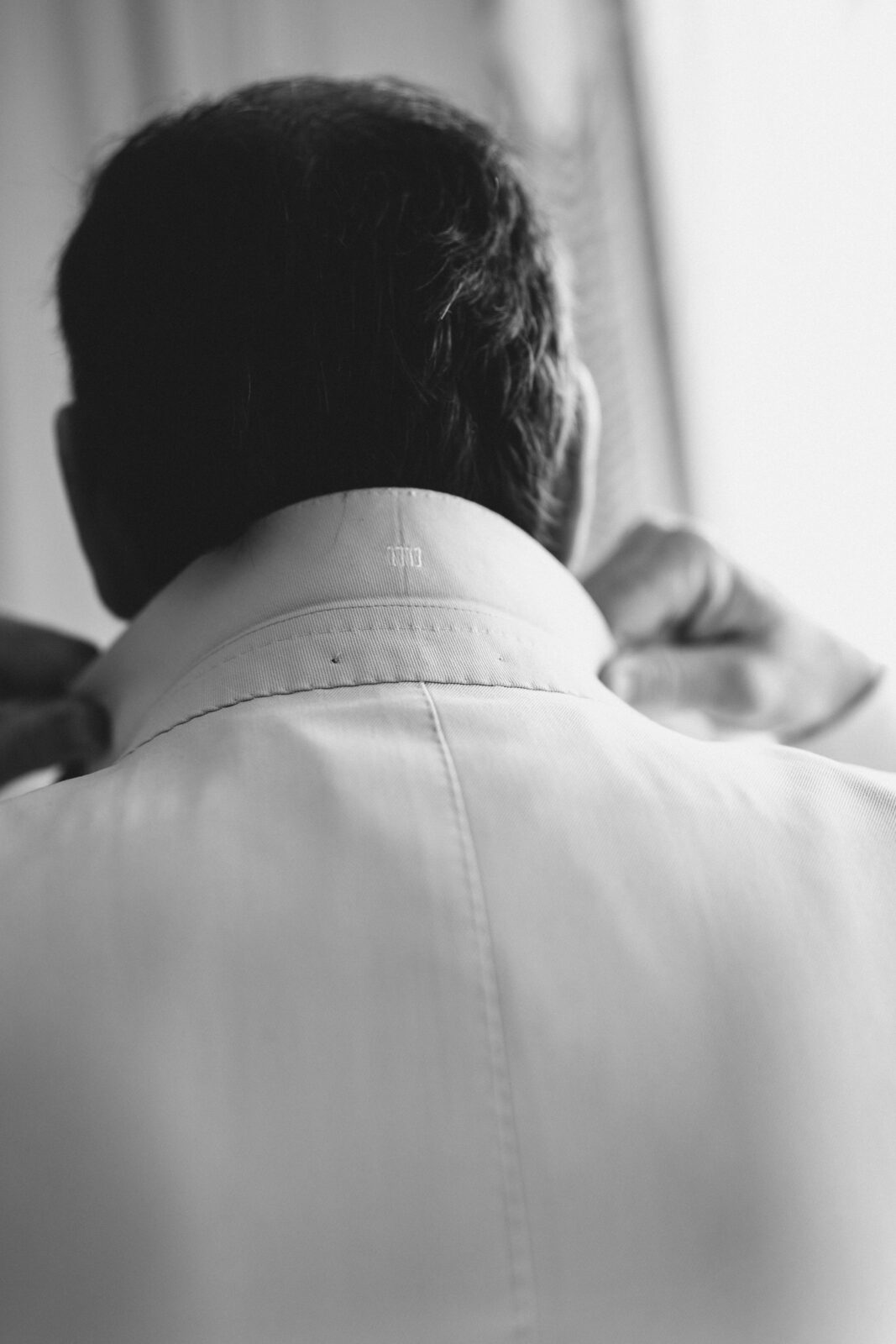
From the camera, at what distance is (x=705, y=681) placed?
38.4 inches

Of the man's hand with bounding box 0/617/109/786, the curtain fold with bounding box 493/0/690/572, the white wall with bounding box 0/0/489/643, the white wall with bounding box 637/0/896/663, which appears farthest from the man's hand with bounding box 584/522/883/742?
the white wall with bounding box 0/0/489/643

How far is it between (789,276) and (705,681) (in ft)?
4.18

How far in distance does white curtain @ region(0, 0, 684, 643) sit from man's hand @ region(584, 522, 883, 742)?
1.25 metres

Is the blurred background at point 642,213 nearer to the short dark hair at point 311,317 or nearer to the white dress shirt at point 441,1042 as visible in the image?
the short dark hair at point 311,317

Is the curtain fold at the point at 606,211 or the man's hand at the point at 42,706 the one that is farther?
the curtain fold at the point at 606,211

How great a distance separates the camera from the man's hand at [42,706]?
0.76 meters

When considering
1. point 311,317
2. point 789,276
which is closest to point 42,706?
point 311,317

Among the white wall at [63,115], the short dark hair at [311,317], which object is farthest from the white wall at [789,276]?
the short dark hair at [311,317]

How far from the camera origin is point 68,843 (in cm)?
47

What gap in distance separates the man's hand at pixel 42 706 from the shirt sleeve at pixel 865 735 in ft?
1.97

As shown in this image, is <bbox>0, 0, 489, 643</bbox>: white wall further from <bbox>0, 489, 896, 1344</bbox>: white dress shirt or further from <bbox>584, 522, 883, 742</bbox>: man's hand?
<bbox>0, 489, 896, 1344</bbox>: white dress shirt

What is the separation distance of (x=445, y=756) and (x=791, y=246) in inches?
69.2

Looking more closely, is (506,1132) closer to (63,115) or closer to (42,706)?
(42,706)

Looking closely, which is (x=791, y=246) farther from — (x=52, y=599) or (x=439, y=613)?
(x=439, y=613)
